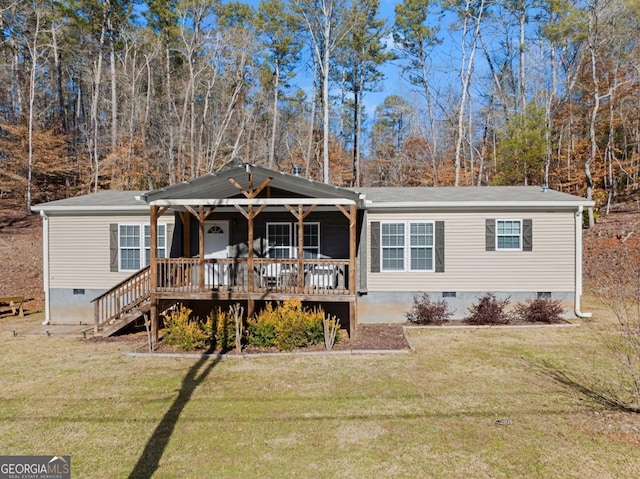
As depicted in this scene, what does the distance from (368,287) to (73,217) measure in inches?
380

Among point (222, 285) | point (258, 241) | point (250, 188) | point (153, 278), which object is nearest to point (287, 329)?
point (222, 285)

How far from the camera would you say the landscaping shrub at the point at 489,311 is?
35.7 ft

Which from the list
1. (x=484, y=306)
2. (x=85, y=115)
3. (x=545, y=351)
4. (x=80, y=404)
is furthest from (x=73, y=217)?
(x=85, y=115)

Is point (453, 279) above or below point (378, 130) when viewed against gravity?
below

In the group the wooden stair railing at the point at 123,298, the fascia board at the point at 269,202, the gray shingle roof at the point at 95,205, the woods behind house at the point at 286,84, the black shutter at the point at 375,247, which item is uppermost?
the woods behind house at the point at 286,84

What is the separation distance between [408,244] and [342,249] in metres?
1.99

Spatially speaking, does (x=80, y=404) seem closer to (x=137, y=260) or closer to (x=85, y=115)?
(x=137, y=260)

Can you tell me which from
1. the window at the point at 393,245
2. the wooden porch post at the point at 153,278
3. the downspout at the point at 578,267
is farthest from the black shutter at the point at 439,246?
the wooden porch post at the point at 153,278

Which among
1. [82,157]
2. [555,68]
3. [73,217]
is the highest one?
[555,68]

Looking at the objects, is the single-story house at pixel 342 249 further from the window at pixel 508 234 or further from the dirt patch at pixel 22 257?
the dirt patch at pixel 22 257

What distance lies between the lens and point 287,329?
891 cm

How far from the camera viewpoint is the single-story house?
36.3 feet

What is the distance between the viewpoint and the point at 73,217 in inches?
492

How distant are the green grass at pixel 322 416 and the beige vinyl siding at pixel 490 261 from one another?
9.96ft
